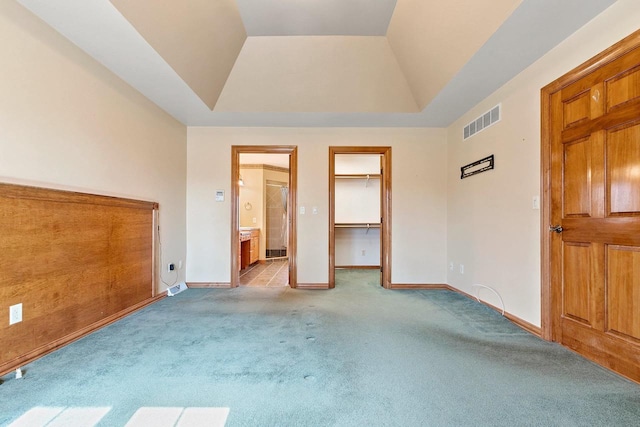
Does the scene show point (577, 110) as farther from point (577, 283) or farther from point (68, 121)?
point (68, 121)

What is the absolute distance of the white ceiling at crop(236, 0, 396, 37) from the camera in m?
2.56

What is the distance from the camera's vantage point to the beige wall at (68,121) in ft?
5.67

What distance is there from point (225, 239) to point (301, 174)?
1.46 m

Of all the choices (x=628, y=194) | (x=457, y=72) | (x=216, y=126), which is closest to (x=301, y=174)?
(x=216, y=126)

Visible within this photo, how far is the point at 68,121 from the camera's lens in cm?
211

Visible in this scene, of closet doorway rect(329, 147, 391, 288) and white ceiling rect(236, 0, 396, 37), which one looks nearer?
white ceiling rect(236, 0, 396, 37)

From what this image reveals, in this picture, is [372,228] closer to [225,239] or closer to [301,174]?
[301,174]

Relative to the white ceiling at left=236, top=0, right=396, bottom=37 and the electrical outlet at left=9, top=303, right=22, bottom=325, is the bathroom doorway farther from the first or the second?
the electrical outlet at left=9, top=303, right=22, bottom=325

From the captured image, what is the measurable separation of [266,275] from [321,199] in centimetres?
191

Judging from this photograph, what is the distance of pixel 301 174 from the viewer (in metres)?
3.94

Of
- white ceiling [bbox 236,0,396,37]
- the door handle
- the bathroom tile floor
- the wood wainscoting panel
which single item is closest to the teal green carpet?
the wood wainscoting panel

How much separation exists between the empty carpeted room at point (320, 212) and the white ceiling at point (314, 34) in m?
0.02

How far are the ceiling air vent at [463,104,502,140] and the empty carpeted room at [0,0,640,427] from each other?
0.10 feet

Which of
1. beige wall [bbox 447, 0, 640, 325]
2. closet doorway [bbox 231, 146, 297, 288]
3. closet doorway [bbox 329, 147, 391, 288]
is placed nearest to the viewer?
beige wall [bbox 447, 0, 640, 325]
